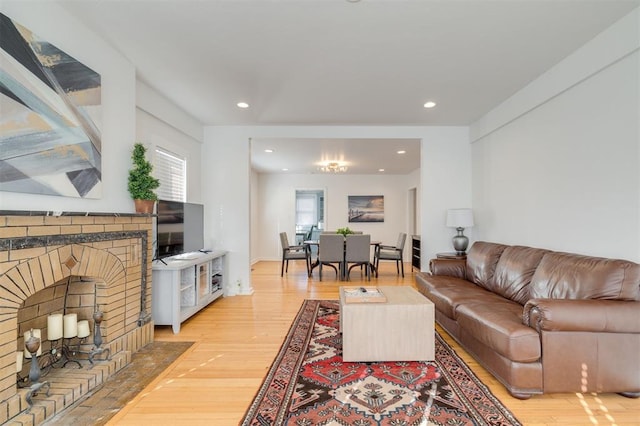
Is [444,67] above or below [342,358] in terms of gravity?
above

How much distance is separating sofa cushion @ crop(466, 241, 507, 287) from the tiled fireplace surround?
3.50 m

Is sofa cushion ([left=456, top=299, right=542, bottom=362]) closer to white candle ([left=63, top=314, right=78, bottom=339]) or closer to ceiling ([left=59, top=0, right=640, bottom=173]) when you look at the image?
ceiling ([left=59, top=0, right=640, bottom=173])

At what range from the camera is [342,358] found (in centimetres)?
253

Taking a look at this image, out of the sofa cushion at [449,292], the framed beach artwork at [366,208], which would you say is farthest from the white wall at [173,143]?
the framed beach artwork at [366,208]

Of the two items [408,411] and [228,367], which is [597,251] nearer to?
[408,411]

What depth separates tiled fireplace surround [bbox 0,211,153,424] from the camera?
1.65 m

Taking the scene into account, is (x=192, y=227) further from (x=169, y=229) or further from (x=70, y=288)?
(x=70, y=288)

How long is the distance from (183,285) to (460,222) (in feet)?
12.2

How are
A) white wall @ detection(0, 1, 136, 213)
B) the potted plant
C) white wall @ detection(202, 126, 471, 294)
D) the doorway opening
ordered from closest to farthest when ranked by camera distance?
white wall @ detection(0, 1, 136, 213), the potted plant, white wall @ detection(202, 126, 471, 294), the doorway opening

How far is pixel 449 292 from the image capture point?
9.94 ft

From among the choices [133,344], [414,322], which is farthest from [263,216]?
[414,322]

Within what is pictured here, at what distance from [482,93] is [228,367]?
A: 12.5ft

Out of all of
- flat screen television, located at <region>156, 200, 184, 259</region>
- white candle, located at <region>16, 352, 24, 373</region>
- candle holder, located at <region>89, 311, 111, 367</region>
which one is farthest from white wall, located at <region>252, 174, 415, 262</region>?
white candle, located at <region>16, 352, 24, 373</region>

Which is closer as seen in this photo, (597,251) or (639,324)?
(639,324)
